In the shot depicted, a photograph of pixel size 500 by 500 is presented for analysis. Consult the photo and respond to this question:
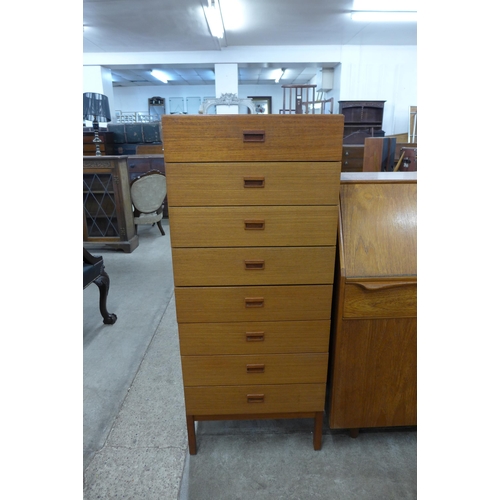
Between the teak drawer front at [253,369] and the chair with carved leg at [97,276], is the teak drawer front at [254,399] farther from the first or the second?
the chair with carved leg at [97,276]

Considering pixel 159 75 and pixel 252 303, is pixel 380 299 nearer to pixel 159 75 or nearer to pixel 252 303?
pixel 252 303

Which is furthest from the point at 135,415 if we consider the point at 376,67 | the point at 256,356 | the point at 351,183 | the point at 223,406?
the point at 376,67

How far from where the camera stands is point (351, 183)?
52.1 inches

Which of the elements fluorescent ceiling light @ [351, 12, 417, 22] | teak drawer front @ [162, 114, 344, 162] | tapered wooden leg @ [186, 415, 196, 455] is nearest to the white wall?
fluorescent ceiling light @ [351, 12, 417, 22]

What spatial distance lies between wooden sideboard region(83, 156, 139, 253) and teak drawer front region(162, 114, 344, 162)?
3.08 m

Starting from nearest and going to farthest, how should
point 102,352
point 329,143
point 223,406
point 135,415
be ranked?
point 329,143, point 223,406, point 135,415, point 102,352

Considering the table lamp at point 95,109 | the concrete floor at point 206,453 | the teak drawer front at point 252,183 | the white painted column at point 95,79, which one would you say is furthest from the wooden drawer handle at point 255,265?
the white painted column at point 95,79

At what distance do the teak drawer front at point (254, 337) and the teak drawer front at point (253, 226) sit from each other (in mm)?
326

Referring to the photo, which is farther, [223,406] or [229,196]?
[223,406]

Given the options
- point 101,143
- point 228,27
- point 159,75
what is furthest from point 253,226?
point 159,75

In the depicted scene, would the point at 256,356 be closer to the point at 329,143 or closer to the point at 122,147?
the point at 329,143

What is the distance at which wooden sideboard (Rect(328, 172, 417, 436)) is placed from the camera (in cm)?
127

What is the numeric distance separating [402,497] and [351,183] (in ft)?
3.88

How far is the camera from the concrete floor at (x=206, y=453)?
4.23 ft
